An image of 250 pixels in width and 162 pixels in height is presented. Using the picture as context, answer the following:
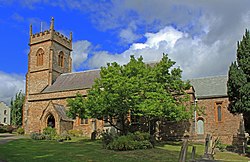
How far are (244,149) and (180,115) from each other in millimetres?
7258

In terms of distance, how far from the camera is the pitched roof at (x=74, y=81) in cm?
4272

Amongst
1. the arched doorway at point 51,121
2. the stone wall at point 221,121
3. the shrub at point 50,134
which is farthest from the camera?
the arched doorway at point 51,121

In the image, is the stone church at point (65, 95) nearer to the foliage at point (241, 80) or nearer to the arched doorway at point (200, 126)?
the arched doorway at point (200, 126)

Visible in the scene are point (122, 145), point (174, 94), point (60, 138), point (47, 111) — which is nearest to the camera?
point (122, 145)

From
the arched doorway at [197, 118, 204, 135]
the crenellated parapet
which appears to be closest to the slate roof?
the arched doorway at [197, 118, 204, 135]

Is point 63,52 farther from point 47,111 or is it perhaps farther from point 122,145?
point 122,145

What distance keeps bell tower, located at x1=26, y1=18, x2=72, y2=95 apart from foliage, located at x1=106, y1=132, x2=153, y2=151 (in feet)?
85.3

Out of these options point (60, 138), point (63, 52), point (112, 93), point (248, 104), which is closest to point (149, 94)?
point (112, 93)

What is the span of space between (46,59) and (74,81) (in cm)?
698

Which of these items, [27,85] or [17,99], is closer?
[27,85]

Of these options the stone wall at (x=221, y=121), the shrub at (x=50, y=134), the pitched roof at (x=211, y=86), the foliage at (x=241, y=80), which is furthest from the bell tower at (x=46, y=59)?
the foliage at (x=241, y=80)

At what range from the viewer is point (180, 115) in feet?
86.5

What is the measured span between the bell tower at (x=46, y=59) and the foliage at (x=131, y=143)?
26.0m

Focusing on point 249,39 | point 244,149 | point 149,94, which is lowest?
point 244,149
